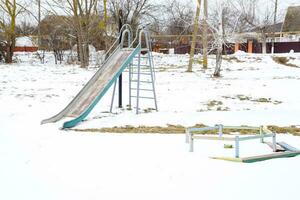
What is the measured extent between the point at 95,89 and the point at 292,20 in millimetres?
41726

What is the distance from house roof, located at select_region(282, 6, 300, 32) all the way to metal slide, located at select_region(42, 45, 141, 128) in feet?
130

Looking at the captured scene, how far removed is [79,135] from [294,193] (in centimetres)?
334

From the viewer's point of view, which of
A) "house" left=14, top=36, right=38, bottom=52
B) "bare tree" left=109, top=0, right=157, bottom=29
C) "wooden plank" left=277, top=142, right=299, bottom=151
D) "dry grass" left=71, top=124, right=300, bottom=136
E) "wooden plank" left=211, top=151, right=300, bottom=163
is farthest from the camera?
"house" left=14, top=36, right=38, bottom=52

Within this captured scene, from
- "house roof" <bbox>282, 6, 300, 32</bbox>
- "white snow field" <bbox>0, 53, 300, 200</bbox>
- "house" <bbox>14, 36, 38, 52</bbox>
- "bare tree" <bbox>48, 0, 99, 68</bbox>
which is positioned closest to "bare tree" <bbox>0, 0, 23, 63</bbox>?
"bare tree" <bbox>48, 0, 99, 68</bbox>

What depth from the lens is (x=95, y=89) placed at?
7.34 m

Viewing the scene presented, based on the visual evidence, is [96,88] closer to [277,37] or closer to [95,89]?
[95,89]

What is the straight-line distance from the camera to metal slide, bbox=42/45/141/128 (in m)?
6.65

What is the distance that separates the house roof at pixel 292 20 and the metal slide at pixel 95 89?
39.7 meters

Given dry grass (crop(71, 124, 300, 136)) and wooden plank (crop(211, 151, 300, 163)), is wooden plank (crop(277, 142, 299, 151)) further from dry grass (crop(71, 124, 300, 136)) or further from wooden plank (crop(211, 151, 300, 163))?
dry grass (crop(71, 124, 300, 136))

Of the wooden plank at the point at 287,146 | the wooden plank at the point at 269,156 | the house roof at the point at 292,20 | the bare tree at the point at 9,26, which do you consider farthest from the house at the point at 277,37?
the wooden plank at the point at 269,156

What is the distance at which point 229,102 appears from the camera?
8.96 metres

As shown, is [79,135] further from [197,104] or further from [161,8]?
[161,8]

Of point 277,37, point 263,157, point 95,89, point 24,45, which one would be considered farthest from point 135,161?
point 277,37

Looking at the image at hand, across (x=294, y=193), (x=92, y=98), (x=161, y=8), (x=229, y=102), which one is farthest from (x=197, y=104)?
(x=161, y=8)
